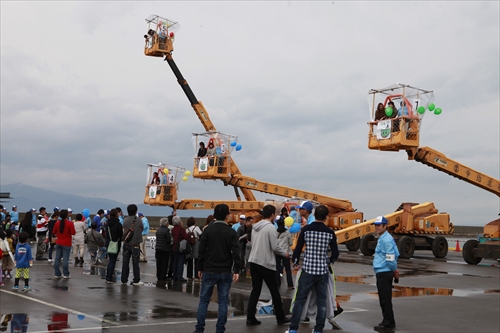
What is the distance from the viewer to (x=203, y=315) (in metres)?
8.02

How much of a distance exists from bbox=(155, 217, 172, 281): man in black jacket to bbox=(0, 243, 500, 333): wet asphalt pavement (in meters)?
0.35

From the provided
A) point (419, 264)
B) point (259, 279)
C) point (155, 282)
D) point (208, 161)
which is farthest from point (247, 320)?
point (208, 161)

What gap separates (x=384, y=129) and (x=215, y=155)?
952 centimetres

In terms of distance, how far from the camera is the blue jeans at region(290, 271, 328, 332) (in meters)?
8.22

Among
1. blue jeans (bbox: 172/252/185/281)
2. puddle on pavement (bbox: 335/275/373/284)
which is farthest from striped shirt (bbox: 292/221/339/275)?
puddle on pavement (bbox: 335/275/373/284)

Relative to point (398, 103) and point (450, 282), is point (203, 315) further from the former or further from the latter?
point (398, 103)

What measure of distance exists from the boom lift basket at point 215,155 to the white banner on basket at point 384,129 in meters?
8.10

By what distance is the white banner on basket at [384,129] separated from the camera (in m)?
22.6

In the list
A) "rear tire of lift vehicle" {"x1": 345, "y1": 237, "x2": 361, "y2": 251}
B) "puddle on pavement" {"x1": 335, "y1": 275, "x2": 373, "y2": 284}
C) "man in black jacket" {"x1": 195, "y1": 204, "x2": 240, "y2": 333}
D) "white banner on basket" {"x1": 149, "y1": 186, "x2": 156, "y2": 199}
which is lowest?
"puddle on pavement" {"x1": 335, "y1": 275, "x2": 373, "y2": 284}

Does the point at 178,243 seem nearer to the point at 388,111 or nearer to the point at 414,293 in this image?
the point at 414,293

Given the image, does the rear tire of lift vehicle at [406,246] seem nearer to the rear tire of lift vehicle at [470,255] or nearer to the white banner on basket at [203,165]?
the rear tire of lift vehicle at [470,255]

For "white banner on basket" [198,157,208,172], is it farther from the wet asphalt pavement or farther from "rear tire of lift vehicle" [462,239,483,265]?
the wet asphalt pavement

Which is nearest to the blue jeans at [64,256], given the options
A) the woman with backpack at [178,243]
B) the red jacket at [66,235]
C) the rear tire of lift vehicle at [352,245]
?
the red jacket at [66,235]

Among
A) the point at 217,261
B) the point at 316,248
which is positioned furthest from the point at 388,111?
the point at 217,261
